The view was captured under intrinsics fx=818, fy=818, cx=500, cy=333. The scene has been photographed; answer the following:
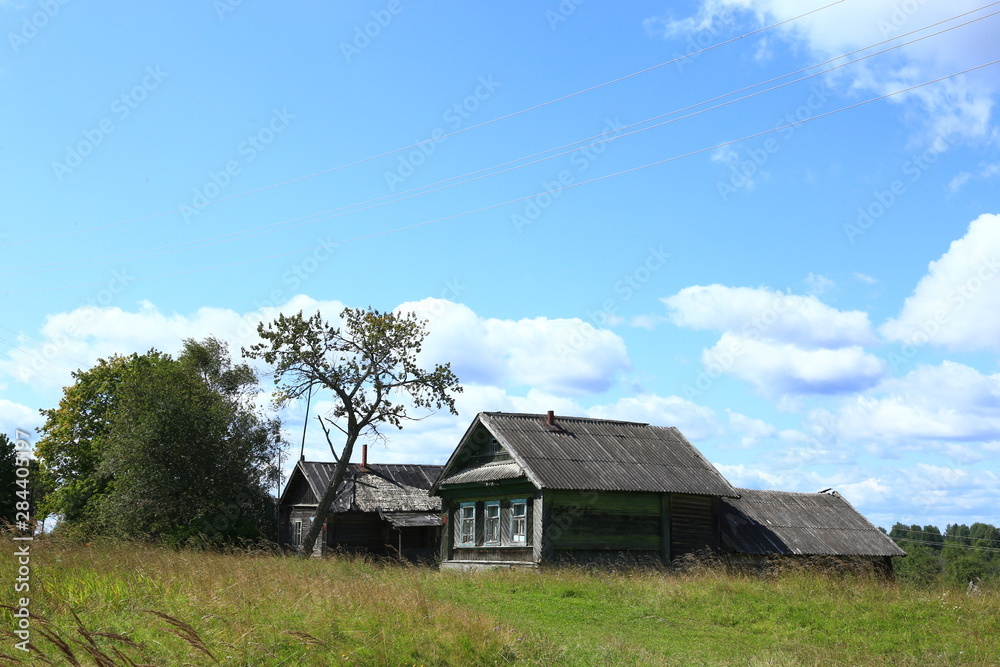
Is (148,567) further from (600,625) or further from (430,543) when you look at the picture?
(430,543)

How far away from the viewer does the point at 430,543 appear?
4053cm

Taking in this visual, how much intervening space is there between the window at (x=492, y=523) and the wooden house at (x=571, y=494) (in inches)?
1.3

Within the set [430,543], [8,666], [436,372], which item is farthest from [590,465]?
[8,666]

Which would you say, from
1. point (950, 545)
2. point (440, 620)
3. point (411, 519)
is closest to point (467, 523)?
point (411, 519)

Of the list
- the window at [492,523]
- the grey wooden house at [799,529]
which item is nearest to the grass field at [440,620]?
the window at [492,523]

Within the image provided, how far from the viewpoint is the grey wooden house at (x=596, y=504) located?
82.2 feet

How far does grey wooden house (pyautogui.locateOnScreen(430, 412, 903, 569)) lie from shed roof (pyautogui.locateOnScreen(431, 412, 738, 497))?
5 centimetres

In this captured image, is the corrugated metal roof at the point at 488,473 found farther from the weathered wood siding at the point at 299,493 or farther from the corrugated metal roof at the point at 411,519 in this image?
the weathered wood siding at the point at 299,493

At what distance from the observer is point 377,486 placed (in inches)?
1665

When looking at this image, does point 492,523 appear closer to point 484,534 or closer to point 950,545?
point 484,534

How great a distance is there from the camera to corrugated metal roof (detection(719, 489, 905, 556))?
1154 inches

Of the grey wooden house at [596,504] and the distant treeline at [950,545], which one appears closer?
the grey wooden house at [596,504]

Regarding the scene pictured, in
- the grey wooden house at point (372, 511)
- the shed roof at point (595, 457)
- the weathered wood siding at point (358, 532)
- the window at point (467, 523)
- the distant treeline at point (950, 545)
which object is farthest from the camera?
the distant treeline at point (950, 545)

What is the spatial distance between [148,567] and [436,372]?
24.7 metres
